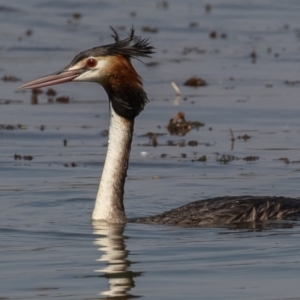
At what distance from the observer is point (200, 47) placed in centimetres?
2572

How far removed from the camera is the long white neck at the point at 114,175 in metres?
12.0

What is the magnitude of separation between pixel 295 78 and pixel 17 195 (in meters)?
9.53

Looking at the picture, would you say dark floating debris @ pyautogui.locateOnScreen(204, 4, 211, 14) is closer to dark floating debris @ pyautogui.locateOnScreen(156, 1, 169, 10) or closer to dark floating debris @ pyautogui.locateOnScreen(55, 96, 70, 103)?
dark floating debris @ pyautogui.locateOnScreen(156, 1, 169, 10)

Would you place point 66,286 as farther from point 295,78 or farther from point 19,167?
point 295,78

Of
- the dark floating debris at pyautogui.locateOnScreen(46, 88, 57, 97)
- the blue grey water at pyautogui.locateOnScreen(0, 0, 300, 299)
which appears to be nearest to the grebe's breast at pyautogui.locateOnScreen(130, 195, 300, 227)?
the blue grey water at pyautogui.locateOnScreen(0, 0, 300, 299)

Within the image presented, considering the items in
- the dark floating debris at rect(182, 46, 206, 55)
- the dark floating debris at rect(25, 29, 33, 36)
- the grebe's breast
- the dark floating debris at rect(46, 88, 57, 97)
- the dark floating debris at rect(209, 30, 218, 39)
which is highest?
the dark floating debris at rect(25, 29, 33, 36)

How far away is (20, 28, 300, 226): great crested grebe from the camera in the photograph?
11773 mm

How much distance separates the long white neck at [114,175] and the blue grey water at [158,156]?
0.63ft

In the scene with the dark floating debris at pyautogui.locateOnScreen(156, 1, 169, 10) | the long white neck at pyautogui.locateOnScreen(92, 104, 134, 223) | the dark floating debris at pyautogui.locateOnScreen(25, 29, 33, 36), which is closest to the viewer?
the long white neck at pyautogui.locateOnScreen(92, 104, 134, 223)

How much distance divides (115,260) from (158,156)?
18.6 feet

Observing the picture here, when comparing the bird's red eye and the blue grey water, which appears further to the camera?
the bird's red eye

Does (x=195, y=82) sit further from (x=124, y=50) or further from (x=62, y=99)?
(x=124, y=50)

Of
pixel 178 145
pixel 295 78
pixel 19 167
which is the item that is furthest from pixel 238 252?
pixel 295 78

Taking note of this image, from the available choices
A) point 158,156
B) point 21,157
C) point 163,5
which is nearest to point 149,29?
point 163,5
